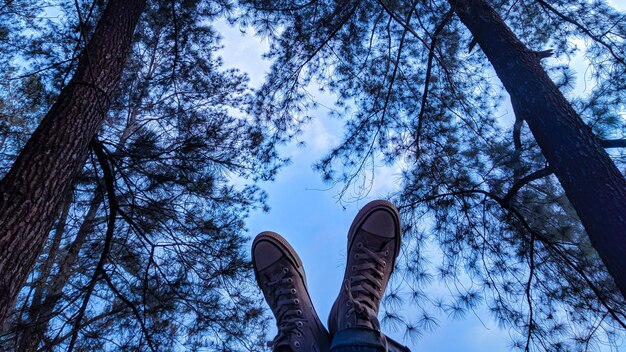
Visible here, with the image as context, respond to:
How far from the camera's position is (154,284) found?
234 centimetres

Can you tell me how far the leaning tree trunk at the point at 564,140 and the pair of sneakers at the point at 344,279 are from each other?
83 centimetres

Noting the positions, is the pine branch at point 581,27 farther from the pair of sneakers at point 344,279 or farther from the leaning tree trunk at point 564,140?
the pair of sneakers at point 344,279

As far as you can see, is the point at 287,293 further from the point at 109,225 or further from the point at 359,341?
the point at 109,225

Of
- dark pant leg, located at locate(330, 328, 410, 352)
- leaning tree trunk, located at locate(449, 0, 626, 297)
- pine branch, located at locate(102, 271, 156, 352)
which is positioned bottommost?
dark pant leg, located at locate(330, 328, 410, 352)

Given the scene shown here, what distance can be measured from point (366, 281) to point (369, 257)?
100 mm

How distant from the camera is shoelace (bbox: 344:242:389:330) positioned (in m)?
1.27

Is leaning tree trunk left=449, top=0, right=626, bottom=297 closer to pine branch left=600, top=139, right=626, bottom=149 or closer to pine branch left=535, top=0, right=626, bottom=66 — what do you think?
pine branch left=600, top=139, right=626, bottom=149

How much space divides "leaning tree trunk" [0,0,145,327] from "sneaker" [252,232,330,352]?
Result: 30.5 inches

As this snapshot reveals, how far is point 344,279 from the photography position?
1.48 metres

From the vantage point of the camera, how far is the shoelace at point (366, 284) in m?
1.27

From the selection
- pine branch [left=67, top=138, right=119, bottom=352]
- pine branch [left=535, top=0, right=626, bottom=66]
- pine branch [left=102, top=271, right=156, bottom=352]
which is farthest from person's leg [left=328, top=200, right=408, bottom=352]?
pine branch [left=535, top=0, right=626, bottom=66]

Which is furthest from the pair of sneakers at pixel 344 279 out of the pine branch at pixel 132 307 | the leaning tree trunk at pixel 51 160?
the pine branch at pixel 132 307

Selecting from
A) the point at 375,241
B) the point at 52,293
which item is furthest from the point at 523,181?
the point at 52,293

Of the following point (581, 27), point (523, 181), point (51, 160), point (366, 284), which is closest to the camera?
point (366, 284)
